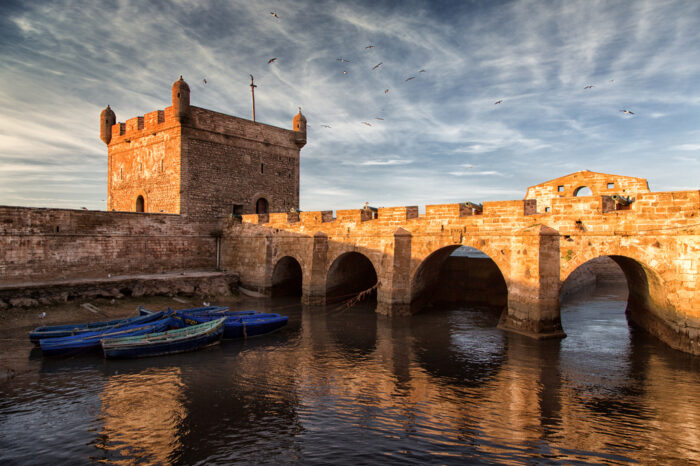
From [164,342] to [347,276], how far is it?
1151 cm

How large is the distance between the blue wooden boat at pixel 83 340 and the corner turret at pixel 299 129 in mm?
18907

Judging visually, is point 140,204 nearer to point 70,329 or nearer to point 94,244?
point 94,244

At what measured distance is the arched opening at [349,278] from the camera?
2089cm

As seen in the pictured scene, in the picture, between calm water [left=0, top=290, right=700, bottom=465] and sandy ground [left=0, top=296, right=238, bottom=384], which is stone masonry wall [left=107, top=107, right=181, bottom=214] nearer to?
sandy ground [left=0, top=296, right=238, bottom=384]

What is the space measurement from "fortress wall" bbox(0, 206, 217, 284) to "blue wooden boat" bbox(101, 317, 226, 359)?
9395 millimetres

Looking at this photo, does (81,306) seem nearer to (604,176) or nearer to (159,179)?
(159,179)

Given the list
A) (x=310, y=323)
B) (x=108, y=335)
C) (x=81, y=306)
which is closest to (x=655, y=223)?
(x=310, y=323)

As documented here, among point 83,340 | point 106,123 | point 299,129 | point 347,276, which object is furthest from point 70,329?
point 299,129

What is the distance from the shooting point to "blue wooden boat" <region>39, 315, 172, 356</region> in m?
11.8

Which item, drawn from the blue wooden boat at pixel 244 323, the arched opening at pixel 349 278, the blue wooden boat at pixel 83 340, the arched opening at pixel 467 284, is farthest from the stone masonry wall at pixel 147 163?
the arched opening at pixel 467 284

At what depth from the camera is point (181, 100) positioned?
2303 centimetres

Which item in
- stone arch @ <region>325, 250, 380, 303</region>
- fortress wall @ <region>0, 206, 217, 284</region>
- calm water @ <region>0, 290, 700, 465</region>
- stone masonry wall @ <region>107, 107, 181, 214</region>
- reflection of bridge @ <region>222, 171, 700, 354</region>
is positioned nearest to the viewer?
calm water @ <region>0, 290, 700, 465</region>

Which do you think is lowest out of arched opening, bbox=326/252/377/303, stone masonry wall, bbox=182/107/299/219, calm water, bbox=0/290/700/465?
calm water, bbox=0/290/700/465

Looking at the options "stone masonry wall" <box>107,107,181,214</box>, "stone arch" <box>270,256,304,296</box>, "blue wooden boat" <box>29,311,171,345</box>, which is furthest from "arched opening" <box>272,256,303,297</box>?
"blue wooden boat" <box>29,311,171,345</box>
